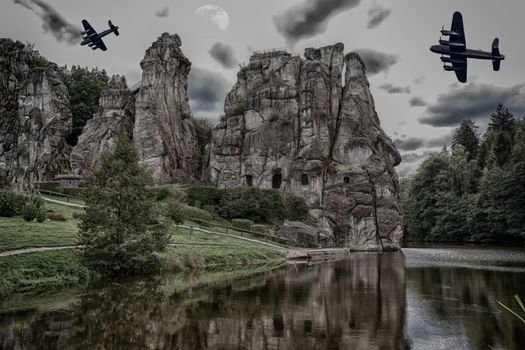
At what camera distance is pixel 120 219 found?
2923 centimetres

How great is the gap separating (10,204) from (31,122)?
182 ft

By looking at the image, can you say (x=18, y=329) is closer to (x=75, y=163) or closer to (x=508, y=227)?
(x=75, y=163)

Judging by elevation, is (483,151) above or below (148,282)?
above

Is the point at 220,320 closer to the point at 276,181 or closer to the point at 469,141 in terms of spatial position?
the point at 276,181

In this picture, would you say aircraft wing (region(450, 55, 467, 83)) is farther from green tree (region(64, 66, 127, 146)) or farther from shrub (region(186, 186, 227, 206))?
green tree (region(64, 66, 127, 146))

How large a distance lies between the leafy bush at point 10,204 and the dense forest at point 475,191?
7575 centimetres

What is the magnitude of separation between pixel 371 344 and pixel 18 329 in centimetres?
1249

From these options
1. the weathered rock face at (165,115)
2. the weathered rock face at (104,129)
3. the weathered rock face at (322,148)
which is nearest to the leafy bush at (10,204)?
the weathered rock face at (165,115)

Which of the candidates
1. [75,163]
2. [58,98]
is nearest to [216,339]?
[75,163]

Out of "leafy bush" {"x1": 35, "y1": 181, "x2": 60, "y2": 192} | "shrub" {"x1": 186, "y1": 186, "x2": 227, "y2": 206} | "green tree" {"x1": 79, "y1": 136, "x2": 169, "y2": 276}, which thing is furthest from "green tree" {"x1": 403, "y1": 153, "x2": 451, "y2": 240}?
"green tree" {"x1": 79, "y1": 136, "x2": 169, "y2": 276}

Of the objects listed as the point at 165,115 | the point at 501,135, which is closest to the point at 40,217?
the point at 165,115

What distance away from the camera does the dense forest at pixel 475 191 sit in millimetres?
77250

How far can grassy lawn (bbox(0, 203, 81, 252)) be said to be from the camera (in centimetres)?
2888

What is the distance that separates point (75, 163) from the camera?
84.1 metres
